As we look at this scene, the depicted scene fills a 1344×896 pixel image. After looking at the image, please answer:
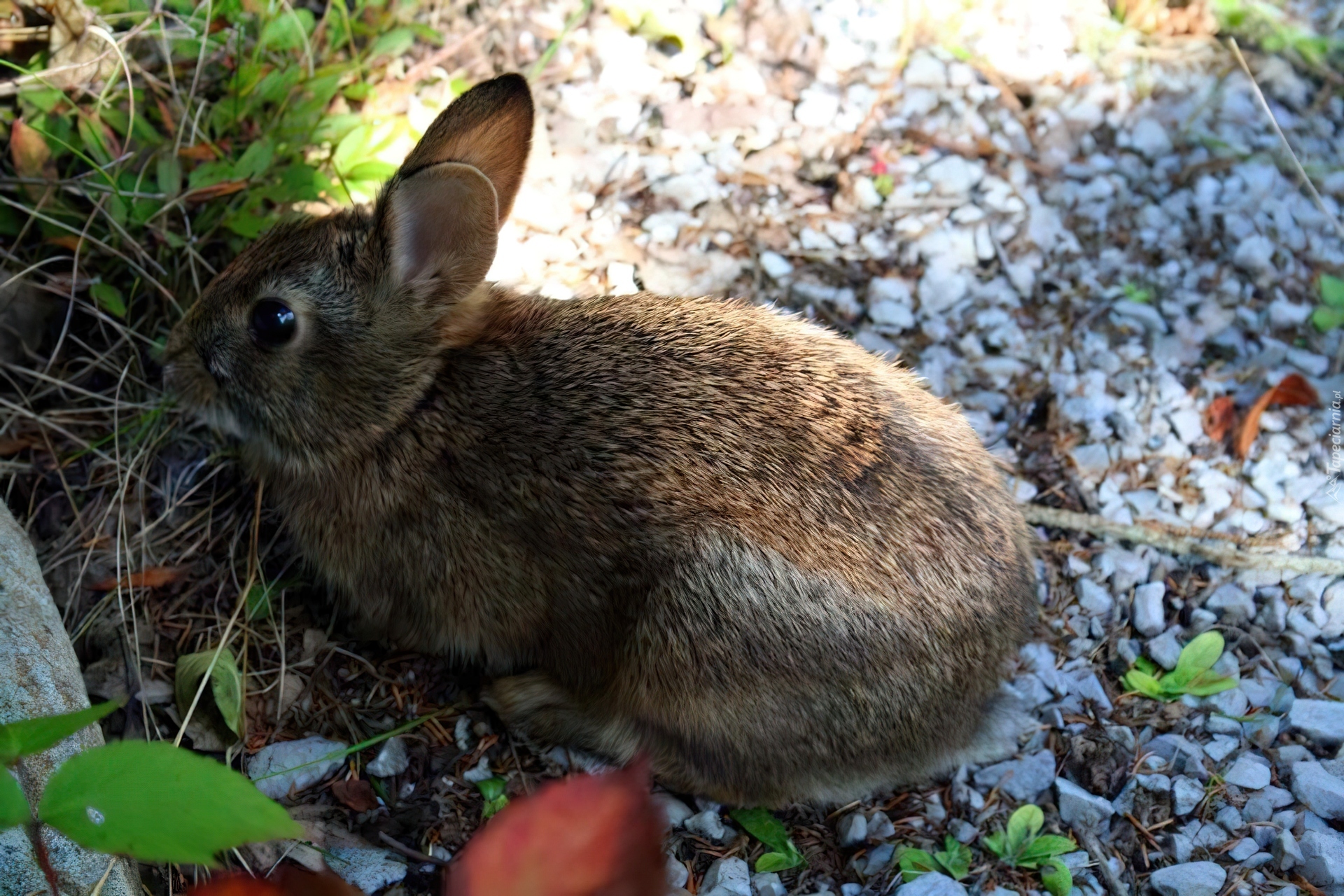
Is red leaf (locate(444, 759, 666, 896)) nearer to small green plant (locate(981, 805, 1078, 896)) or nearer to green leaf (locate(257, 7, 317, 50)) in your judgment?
small green plant (locate(981, 805, 1078, 896))

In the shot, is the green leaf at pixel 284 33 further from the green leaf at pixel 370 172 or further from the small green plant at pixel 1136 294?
the small green plant at pixel 1136 294

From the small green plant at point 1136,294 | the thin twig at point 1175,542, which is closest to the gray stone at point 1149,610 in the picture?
the thin twig at point 1175,542

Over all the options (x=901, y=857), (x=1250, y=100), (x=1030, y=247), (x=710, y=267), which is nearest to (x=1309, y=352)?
(x=1030, y=247)

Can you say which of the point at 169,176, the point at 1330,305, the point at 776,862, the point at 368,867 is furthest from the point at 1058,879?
the point at 169,176

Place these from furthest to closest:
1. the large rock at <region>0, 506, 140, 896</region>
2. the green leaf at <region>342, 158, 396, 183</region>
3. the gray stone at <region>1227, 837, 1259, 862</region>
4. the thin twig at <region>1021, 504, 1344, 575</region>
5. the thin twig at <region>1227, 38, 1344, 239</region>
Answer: the thin twig at <region>1227, 38, 1344, 239</region>, the green leaf at <region>342, 158, 396, 183</region>, the thin twig at <region>1021, 504, 1344, 575</region>, the gray stone at <region>1227, 837, 1259, 862</region>, the large rock at <region>0, 506, 140, 896</region>

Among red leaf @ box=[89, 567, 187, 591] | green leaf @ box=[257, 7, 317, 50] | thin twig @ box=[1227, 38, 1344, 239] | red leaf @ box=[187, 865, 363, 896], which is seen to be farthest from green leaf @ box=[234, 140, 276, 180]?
thin twig @ box=[1227, 38, 1344, 239]

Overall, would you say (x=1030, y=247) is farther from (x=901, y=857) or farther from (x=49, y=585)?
(x=49, y=585)
